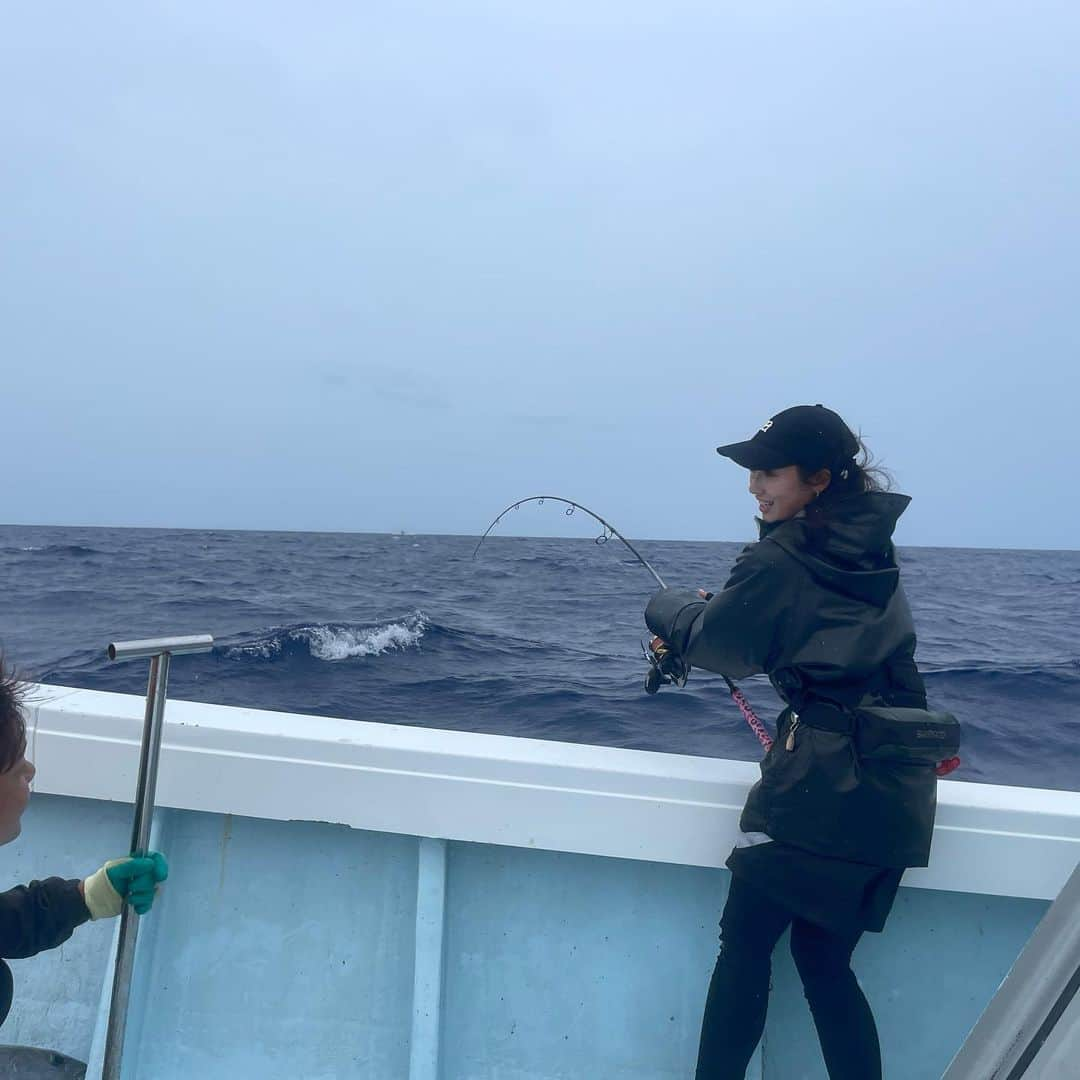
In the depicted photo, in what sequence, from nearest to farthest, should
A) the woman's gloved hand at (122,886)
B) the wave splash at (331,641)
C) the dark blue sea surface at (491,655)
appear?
the woman's gloved hand at (122,886) < the dark blue sea surface at (491,655) < the wave splash at (331,641)

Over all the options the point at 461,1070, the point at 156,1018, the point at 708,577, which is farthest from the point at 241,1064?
the point at 708,577

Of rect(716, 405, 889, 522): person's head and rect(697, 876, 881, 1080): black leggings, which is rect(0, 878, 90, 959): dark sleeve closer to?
rect(697, 876, 881, 1080): black leggings

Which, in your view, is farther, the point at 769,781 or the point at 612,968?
the point at 612,968

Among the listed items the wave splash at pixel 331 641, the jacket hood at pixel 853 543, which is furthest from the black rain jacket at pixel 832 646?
the wave splash at pixel 331 641

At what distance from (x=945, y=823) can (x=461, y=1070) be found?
40.1 inches

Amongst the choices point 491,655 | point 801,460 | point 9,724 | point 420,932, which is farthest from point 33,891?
point 491,655

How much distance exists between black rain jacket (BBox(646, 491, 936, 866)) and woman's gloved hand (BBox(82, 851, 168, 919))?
2.87 feet

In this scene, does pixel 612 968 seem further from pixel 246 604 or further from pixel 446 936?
pixel 246 604

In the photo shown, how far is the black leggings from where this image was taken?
4.68ft

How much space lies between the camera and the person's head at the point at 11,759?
1.11 meters

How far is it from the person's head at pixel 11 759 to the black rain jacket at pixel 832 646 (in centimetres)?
97

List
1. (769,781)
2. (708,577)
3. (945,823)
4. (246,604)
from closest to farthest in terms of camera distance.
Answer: (769,781) < (945,823) < (246,604) < (708,577)

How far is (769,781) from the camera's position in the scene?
4.65 feet

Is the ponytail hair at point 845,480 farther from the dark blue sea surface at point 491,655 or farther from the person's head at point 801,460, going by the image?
the dark blue sea surface at point 491,655
